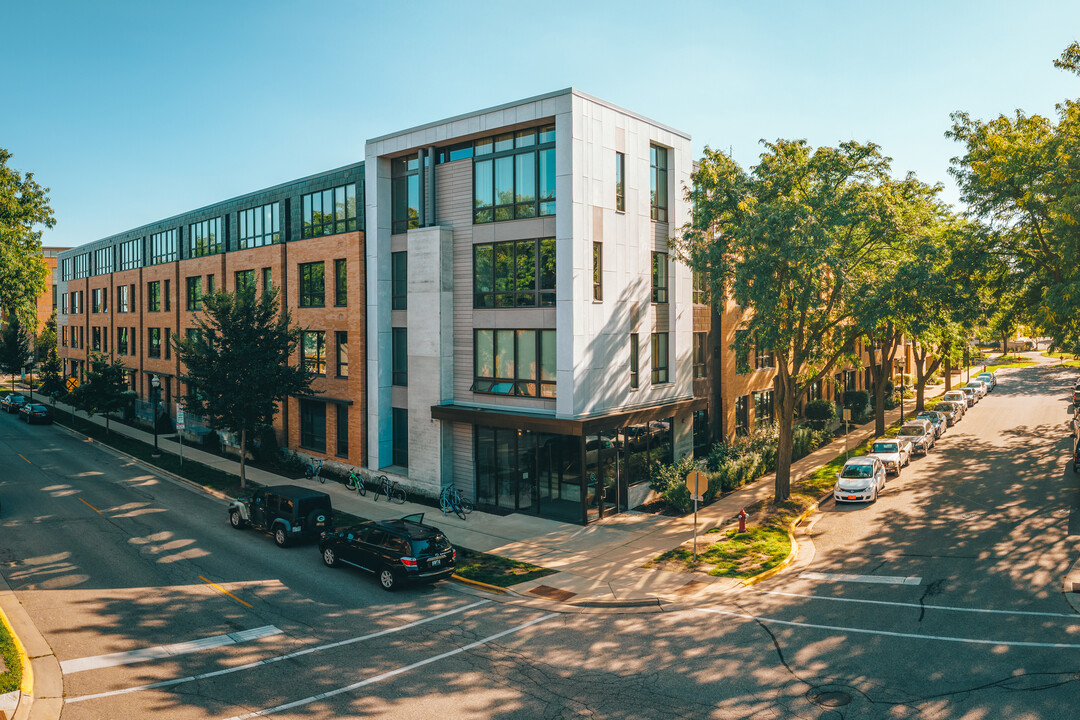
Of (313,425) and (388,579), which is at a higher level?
(313,425)

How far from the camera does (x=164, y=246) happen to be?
4800 cm

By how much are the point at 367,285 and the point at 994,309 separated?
2440 centimetres

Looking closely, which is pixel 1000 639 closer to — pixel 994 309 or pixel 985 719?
pixel 985 719

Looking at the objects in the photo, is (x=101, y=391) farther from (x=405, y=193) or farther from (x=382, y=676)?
(x=382, y=676)

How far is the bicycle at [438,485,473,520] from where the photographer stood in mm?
25066

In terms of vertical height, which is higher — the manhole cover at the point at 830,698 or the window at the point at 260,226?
the window at the point at 260,226

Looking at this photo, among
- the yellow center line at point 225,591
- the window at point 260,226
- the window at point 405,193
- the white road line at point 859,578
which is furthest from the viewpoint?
the window at point 260,226

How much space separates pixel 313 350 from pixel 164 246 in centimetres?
2181

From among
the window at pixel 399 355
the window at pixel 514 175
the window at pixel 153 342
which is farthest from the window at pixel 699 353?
the window at pixel 153 342

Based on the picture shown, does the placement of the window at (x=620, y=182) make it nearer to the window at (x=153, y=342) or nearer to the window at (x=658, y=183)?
the window at (x=658, y=183)

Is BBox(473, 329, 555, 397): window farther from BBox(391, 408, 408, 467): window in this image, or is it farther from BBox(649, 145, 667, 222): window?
BBox(649, 145, 667, 222): window

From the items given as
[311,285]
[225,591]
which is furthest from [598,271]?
[311,285]

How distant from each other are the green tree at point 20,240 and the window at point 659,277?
26912 mm

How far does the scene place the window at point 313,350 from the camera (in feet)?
109
